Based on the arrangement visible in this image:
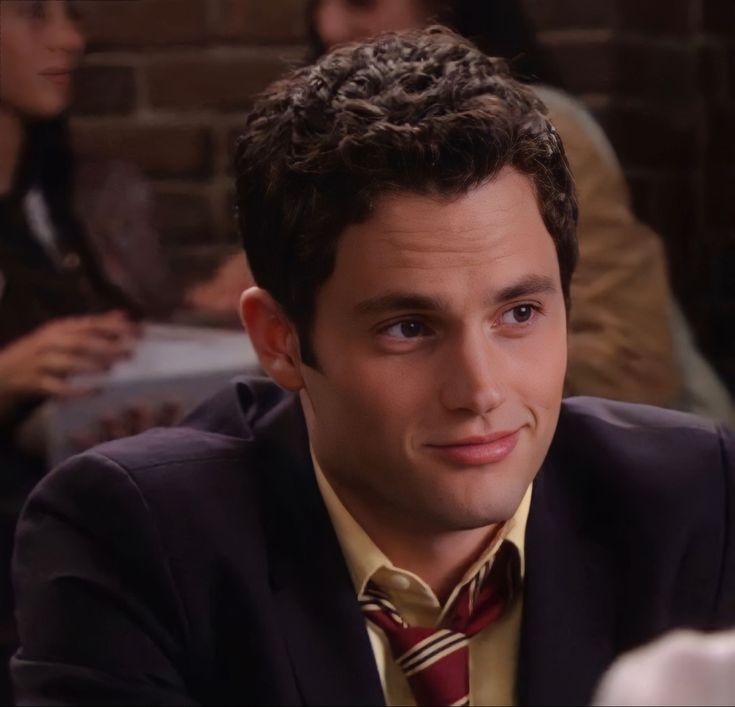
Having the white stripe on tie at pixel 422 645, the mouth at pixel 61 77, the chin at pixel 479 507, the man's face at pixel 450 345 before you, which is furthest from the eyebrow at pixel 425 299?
the mouth at pixel 61 77

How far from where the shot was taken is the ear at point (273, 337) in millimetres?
819

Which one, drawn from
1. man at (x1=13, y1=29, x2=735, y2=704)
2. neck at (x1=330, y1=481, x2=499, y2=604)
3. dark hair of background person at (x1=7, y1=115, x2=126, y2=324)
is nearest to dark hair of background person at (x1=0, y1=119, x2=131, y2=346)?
dark hair of background person at (x1=7, y1=115, x2=126, y2=324)

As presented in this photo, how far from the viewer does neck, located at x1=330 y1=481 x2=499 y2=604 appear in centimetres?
83

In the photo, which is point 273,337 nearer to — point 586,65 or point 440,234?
point 440,234

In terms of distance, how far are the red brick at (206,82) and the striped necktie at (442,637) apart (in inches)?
15.0

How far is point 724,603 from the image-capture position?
2.84 ft

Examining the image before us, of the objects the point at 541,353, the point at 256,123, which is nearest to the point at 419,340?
the point at 541,353

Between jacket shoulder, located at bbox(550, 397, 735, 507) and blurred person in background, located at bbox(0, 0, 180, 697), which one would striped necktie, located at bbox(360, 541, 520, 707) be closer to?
jacket shoulder, located at bbox(550, 397, 735, 507)

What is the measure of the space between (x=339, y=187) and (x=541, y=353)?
16cm

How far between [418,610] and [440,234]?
271mm

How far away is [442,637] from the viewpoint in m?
0.82

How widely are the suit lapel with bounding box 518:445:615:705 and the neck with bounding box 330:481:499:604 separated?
4cm

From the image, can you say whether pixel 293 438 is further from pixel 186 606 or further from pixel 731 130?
pixel 731 130

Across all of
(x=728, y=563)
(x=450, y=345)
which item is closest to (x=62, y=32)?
(x=450, y=345)
